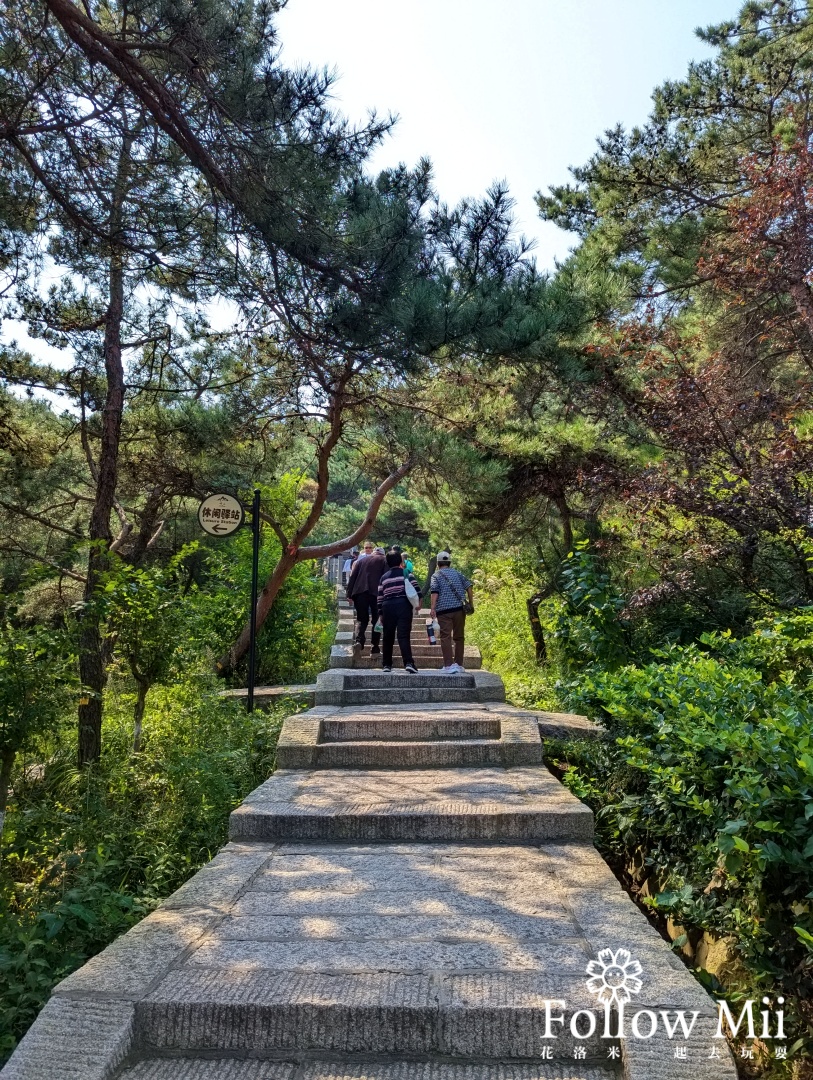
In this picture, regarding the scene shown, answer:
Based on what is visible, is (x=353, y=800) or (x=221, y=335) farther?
(x=221, y=335)

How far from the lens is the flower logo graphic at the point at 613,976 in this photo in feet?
9.64

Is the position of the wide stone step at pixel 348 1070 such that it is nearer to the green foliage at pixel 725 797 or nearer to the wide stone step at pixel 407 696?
the green foliage at pixel 725 797

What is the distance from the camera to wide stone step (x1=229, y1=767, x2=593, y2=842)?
506cm

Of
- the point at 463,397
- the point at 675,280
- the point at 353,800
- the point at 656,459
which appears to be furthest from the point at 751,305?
the point at 353,800

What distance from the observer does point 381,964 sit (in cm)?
326

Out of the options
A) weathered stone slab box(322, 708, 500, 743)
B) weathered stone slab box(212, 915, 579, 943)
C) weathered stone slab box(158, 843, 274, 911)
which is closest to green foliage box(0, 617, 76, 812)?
weathered stone slab box(158, 843, 274, 911)

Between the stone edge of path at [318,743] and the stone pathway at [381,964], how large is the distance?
1.12 metres

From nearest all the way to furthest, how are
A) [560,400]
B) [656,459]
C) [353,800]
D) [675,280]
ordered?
1. [353,800]
2. [656,459]
3. [675,280]
4. [560,400]

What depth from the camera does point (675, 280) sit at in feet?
41.4

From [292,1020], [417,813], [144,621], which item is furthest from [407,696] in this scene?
[292,1020]

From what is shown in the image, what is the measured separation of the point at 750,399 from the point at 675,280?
166 inches

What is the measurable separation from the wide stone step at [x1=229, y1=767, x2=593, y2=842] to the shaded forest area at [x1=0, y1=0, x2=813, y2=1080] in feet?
1.18

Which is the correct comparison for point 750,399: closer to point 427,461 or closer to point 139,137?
point 427,461

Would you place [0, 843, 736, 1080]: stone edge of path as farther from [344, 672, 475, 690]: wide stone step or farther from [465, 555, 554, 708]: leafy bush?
[344, 672, 475, 690]: wide stone step
